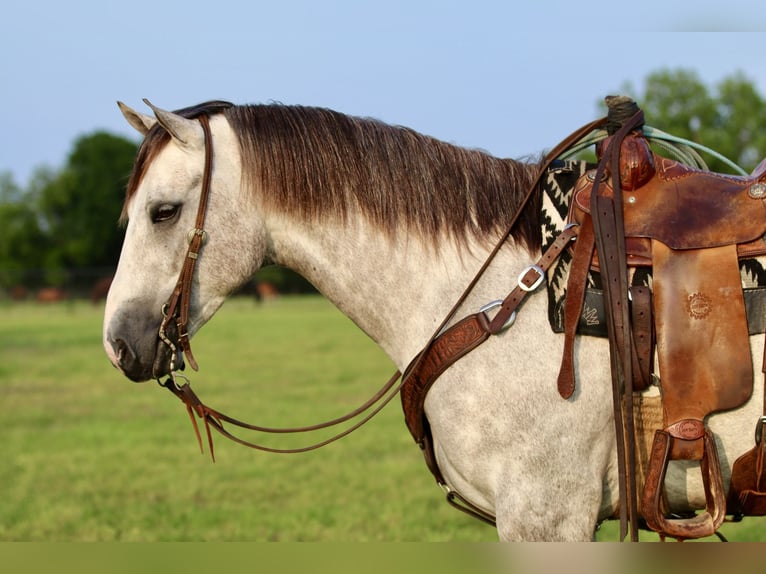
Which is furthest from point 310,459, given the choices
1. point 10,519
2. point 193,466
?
point 10,519

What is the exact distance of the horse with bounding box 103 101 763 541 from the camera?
2363 mm

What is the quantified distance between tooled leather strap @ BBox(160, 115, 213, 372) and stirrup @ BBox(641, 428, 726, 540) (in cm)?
155

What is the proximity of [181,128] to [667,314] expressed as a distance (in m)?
1.71

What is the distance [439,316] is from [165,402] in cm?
1012

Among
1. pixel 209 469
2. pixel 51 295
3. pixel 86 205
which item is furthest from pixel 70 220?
pixel 209 469

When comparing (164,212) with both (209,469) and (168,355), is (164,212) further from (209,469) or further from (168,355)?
(209,469)

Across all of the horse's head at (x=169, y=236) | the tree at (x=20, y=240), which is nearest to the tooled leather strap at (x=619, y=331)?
the horse's head at (x=169, y=236)

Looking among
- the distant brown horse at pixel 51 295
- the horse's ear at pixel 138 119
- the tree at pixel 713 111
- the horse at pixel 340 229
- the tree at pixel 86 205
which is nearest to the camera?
the horse at pixel 340 229

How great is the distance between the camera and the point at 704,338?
2.11 metres

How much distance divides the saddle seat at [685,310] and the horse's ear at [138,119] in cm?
159

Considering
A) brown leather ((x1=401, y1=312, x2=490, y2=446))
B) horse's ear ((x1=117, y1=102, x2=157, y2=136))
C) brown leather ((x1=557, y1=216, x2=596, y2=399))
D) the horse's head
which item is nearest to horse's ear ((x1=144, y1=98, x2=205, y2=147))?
the horse's head

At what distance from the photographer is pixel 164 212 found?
95.0 inches

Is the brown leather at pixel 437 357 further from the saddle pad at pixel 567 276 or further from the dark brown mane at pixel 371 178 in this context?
the dark brown mane at pixel 371 178

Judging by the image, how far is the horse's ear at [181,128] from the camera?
2318 mm
